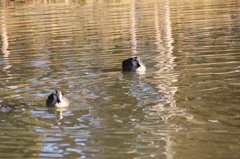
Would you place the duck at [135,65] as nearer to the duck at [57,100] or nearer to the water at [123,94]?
the water at [123,94]

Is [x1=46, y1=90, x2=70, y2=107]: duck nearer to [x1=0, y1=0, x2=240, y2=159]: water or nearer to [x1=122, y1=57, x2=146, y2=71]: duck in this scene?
[x1=0, y1=0, x2=240, y2=159]: water

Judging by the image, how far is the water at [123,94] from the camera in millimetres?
7105

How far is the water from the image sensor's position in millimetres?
7105

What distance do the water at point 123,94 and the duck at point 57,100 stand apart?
0.16 metres

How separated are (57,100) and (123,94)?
178cm

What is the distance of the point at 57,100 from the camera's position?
903cm

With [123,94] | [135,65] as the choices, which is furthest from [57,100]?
[135,65]

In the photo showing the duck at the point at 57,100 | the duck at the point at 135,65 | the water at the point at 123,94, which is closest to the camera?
the water at the point at 123,94

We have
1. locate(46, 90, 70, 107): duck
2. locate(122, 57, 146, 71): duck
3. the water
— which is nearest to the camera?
the water

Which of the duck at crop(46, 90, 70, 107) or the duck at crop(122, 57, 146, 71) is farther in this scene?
the duck at crop(122, 57, 146, 71)

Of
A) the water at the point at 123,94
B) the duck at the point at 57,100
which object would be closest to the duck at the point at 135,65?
the water at the point at 123,94

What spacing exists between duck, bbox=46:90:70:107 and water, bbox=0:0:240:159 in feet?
0.52

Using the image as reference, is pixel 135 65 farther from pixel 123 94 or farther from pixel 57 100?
pixel 57 100

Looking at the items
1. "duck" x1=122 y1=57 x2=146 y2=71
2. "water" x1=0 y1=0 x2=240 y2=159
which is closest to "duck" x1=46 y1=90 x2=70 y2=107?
"water" x1=0 y1=0 x2=240 y2=159
